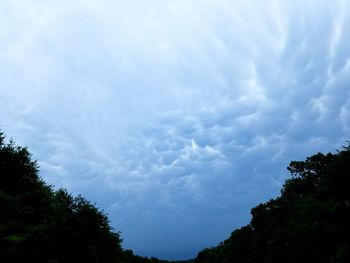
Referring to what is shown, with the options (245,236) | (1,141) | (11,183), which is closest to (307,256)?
(11,183)

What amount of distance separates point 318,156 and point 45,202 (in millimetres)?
39806

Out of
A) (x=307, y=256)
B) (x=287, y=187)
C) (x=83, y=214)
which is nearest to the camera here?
(x=307, y=256)

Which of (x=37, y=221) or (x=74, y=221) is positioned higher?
(x=74, y=221)

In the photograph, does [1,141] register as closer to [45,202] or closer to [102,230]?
[45,202]

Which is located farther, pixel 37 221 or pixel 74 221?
→ pixel 74 221

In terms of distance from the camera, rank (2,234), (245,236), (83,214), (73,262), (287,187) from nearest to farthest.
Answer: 1. (2,234)
2. (73,262)
3. (83,214)
4. (287,187)
5. (245,236)

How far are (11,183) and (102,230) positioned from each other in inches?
933

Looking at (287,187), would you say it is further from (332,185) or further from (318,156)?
(332,185)

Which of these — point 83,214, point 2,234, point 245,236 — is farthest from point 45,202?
point 245,236

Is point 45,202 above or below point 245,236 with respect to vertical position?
below

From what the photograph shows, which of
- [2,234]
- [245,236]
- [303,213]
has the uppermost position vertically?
[245,236]

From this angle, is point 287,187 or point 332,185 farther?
point 287,187

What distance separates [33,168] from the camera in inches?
1533

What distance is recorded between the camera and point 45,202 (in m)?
38.6
